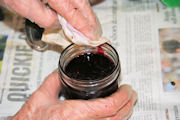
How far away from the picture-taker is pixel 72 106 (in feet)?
1.93

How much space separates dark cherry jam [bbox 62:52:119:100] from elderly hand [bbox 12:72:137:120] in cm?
2

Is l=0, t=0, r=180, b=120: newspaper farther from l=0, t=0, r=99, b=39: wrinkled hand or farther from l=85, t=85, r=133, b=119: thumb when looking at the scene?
l=0, t=0, r=99, b=39: wrinkled hand

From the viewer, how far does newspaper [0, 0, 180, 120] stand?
Result: 0.71m

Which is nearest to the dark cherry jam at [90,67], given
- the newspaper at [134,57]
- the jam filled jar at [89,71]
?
the jam filled jar at [89,71]

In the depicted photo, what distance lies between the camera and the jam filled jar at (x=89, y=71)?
0.57 m

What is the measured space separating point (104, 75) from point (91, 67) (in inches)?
1.4

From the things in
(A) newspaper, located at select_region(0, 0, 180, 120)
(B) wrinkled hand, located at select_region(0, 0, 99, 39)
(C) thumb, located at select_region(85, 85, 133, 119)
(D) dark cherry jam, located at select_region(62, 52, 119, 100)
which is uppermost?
(B) wrinkled hand, located at select_region(0, 0, 99, 39)

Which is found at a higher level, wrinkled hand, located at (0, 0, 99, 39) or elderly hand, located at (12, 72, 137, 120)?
wrinkled hand, located at (0, 0, 99, 39)

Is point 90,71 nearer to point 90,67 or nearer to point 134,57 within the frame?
point 90,67

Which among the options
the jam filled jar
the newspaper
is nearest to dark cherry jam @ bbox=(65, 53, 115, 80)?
the jam filled jar

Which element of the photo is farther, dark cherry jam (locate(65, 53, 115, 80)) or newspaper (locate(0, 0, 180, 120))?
newspaper (locate(0, 0, 180, 120))

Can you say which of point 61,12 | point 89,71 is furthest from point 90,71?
point 61,12

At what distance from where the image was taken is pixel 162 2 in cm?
87

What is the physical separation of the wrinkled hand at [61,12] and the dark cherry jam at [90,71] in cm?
6
